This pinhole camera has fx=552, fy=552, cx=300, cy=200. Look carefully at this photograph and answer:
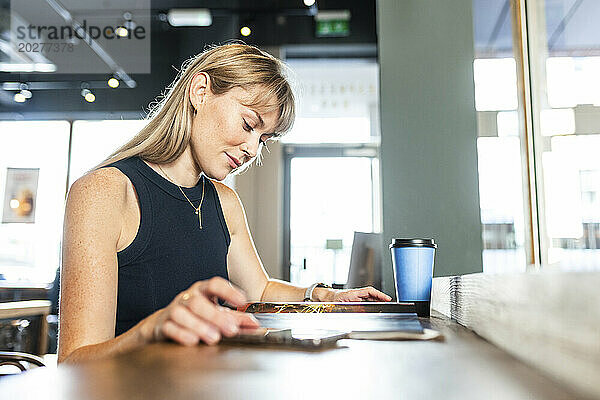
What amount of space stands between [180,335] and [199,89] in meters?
0.89

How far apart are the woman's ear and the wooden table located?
91 centimetres

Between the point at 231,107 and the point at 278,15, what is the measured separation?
481 cm

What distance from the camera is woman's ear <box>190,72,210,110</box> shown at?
4.72 feet

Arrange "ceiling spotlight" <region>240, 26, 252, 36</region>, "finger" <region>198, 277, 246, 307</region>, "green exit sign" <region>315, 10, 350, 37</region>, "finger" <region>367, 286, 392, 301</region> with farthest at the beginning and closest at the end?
"ceiling spotlight" <region>240, 26, 252, 36</region>, "green exit sign" <region>315, 10, 350, 37</region>, "finger" <region>367, 286, 392, 301</region>, "finger" <region>198, 277, 246, 307</region>

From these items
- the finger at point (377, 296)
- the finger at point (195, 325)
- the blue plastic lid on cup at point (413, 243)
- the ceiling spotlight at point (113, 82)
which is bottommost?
the finger at point (377, 296)

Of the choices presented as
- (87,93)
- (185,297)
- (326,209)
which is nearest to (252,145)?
(185,297)

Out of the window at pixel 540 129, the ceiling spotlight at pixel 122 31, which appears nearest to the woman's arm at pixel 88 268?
the window at pixel 540 129

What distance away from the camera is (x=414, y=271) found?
131 centimetres

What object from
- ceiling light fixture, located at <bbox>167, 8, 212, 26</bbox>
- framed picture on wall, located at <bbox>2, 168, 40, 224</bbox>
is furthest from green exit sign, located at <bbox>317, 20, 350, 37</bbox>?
framed picture on wall, located at <bbox>2, 168, 40, 224</bbox>

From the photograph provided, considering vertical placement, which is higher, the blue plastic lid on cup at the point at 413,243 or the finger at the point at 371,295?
the blue plastic lid on cup at the point at 413,243

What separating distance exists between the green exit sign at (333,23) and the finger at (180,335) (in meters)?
5.55

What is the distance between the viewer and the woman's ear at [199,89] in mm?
1438

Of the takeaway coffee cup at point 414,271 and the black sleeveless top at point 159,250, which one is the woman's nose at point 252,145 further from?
the takeaway coffee cup at point 414,271

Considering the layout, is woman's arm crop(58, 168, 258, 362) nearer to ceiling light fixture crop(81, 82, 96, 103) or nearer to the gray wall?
the gray wall
